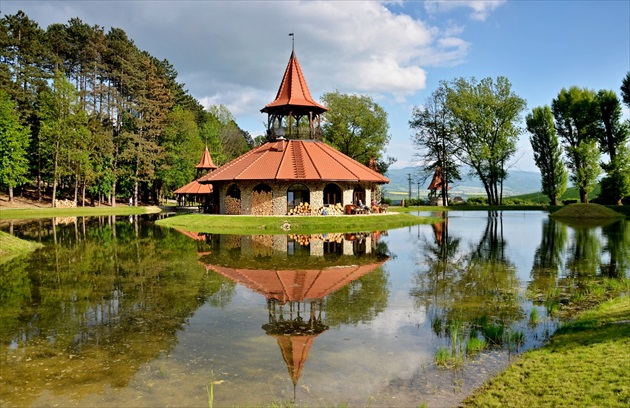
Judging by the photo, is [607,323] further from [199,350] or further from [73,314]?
[73,314]

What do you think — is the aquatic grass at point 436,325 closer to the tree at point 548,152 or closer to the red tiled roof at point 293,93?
the red tiled roof at point 293,93

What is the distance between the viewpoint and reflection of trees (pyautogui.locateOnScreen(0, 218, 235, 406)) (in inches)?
263

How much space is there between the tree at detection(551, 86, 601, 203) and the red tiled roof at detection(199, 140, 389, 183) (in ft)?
110

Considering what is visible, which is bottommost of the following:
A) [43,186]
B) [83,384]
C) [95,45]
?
[83,384]

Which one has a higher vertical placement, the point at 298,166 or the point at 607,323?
the point at 298,166

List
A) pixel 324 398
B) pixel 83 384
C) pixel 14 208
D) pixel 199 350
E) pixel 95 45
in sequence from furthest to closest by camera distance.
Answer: pixel 95 45, pixel 14 208, pixel 199 350, pixel 83 384, pixel 324 398

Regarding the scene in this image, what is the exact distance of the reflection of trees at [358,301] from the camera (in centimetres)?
970

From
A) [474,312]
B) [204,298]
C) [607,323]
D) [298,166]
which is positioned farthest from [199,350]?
[298,166]

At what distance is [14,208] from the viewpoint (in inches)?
1871

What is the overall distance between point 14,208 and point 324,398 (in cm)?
5267

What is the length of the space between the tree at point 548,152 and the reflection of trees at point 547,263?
1580 inches

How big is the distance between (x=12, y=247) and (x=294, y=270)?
13.3m

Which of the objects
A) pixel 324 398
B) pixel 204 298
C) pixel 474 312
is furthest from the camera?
pixel 204 298

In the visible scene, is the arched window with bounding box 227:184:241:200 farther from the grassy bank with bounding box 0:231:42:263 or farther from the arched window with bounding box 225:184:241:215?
the grassy bank with bounding box 0:231:42:263
